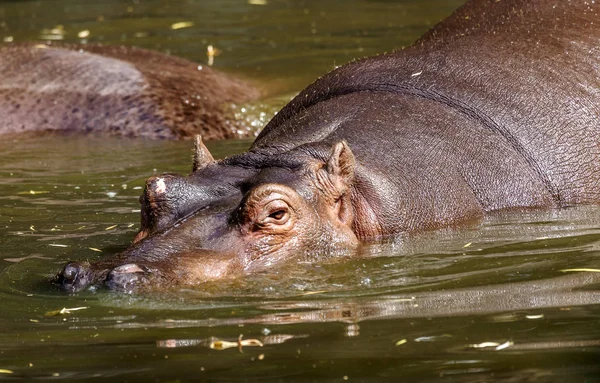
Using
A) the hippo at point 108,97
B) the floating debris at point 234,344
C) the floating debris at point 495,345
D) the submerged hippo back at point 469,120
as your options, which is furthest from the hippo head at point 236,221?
the hippo at point 108,97

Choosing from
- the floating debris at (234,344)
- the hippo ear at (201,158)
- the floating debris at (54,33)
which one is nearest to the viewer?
the floating debris at (234,344)

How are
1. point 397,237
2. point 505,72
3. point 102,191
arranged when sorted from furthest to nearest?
1. point 102,191
2. point 505,72
3. point 397,237

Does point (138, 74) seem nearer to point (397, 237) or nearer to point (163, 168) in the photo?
point (163, 168)

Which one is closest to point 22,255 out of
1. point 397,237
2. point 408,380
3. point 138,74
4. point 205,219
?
point 205,219

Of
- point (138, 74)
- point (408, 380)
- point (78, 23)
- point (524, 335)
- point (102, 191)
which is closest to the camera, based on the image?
point (408, 380)

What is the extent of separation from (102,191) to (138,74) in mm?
3071

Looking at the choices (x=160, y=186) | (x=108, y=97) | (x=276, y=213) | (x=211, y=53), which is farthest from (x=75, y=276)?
(x=211, y=53)

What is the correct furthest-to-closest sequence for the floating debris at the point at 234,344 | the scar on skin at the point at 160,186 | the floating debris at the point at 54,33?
the floating debris at the point at 54,33, the scar on skin at the point at 160,186, the floating debris at the point at 234,344

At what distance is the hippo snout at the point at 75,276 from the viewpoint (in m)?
5.31

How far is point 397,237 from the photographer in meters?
6.14

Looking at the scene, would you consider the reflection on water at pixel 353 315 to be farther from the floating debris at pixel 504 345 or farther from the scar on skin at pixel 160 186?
the scar on skin at pixel 160 186

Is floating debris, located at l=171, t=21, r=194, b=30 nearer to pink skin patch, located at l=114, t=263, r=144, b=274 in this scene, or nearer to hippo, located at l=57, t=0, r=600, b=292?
hippo, located at l=57, t=0, r=600, b=292

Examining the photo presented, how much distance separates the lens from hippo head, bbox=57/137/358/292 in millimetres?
5340

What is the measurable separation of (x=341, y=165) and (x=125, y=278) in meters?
1.26
